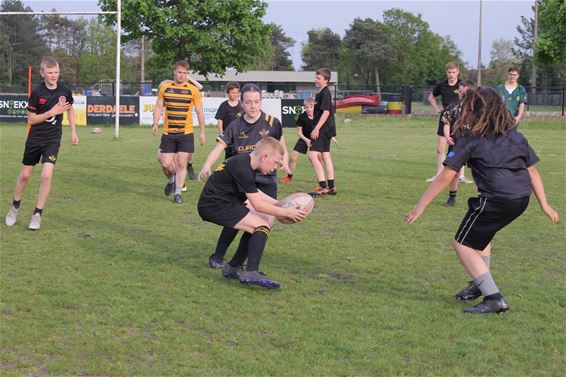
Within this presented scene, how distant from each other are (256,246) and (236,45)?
3929cm

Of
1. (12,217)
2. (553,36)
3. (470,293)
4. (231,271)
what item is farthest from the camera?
(553,36)

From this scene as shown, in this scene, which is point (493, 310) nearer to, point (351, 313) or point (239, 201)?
point (351, 313)

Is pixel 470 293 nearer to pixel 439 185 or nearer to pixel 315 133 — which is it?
pixel 439 185

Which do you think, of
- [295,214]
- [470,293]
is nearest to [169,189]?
[295,214]

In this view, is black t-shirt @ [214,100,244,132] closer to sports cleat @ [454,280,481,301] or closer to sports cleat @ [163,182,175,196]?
sports cleat @ [163,182,175,196]

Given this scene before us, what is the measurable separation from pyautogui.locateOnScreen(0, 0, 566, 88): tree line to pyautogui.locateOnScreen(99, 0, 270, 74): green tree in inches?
2.4

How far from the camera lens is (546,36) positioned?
36.4 meters

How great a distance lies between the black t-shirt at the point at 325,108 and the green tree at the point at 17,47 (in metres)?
69.2

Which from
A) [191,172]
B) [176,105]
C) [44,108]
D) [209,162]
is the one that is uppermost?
[176,105]

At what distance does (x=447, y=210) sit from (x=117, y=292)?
5.65m

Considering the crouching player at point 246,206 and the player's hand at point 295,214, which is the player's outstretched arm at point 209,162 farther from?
the player's hand at point 295,214

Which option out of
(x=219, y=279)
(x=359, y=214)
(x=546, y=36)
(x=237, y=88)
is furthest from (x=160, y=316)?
(x=546, y=36)

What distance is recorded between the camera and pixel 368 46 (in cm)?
10131

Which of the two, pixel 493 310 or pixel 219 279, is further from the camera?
pixel 219 279
